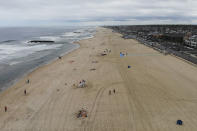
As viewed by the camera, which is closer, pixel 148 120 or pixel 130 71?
pixel 148 120

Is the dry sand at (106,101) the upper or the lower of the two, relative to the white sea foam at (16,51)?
lower

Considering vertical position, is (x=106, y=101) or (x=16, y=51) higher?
(x=16, y=51)

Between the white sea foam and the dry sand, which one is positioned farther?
the white sea foam

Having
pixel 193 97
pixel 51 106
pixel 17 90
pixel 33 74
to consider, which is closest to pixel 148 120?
pixel 193 97

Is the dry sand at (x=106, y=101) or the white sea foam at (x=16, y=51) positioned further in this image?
the white sea foam at (x=16, y=51)

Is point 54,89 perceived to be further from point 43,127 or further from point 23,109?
point 43,127

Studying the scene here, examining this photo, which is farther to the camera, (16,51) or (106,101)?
(16,51)

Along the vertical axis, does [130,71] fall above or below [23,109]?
above

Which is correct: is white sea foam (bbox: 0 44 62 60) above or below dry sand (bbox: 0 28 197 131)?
above
